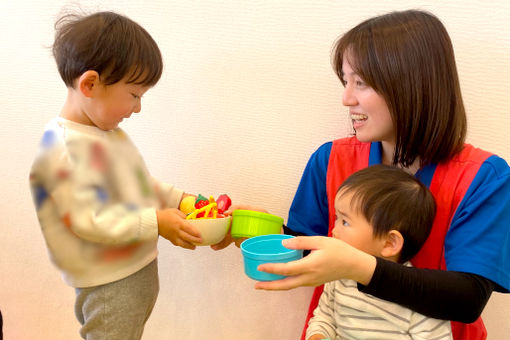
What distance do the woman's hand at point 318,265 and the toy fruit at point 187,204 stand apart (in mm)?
371

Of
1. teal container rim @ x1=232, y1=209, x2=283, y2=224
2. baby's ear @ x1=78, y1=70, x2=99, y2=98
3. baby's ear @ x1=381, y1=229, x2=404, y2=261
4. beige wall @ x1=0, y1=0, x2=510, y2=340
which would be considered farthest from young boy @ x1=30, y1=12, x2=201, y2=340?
baby's ear @ x1=381, y1=229, x2=404, y2=261

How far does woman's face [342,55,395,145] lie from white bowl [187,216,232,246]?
32 centimetres

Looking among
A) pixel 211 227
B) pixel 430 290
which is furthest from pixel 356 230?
pixel 211 227

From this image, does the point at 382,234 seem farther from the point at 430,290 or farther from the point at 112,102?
the point at 112,102

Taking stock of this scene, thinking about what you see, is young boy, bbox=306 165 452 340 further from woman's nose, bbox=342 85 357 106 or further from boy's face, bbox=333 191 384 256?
woman's nose, bbox=342 85 357 106

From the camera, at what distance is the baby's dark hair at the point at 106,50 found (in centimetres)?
84

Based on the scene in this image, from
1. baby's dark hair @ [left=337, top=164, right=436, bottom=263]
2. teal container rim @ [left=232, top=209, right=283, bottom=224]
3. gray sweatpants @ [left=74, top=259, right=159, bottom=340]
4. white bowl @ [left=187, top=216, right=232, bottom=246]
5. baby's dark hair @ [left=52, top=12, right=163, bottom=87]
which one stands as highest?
baby's dark hair @ [left=52, top=12, right=163, bottom=87]

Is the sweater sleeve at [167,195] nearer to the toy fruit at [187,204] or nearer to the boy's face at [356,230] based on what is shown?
the toy fruit at [187,204]

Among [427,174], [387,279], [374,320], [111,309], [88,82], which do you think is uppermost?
[88,82]

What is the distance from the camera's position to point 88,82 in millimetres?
839

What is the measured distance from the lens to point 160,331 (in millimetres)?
1291

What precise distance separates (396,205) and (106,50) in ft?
2.01

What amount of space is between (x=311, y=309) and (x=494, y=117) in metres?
0.59

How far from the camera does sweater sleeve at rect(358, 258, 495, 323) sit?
2.33 ft
